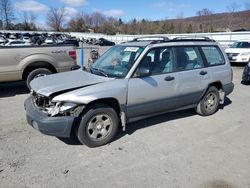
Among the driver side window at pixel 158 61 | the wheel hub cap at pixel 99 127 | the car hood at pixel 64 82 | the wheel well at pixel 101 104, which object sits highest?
the driver side window at pixel 158 61

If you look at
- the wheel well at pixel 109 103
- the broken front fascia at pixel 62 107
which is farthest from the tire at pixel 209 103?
the broken front fascia at pixel 62 107

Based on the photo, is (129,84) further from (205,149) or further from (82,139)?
(205,149)

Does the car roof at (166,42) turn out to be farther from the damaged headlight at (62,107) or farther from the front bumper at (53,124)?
the front bumper at (53,124)

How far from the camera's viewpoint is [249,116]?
5980 millimetres

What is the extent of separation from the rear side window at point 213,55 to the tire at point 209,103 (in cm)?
60

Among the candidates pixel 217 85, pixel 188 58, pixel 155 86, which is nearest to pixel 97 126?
pixel 155 86

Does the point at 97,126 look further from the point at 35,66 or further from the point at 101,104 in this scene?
the point at 35,66

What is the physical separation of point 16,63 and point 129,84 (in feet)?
14.4

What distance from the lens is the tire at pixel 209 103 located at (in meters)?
5.80

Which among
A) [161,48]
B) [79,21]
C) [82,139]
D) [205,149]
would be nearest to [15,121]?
[82,139]

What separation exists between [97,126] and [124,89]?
2.51 feet

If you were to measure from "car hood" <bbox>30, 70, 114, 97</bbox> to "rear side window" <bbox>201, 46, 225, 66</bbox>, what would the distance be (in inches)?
104

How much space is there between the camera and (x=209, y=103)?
597 cm

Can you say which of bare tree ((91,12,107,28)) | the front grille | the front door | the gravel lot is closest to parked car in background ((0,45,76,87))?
the gravel lot
